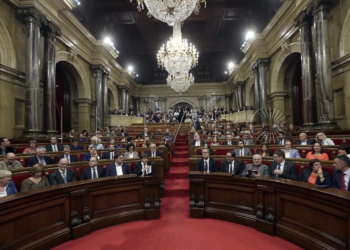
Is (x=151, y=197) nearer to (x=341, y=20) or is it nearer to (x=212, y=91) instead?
(x=341, y=20)

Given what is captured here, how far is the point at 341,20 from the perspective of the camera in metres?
6.68

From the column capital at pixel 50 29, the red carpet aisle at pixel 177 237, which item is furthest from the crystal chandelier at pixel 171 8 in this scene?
the red carpet aisle at pixel 177 237

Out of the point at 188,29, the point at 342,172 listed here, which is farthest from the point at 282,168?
the point at 188,29

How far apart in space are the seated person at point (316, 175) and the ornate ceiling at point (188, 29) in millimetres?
10219

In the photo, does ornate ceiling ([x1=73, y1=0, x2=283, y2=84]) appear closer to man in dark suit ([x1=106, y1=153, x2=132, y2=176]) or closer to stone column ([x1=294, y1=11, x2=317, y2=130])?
stone column ([x1=294, y1=11, x2=317, y2=130])

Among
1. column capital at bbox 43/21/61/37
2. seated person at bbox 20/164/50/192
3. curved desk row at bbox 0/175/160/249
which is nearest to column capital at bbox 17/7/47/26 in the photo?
column capital at bbox 43/21/61/37

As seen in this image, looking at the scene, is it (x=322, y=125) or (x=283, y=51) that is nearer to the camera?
(x=322, y=125)

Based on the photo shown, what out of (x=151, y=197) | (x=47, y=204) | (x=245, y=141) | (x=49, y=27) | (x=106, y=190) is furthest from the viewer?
(x=49, y=27)

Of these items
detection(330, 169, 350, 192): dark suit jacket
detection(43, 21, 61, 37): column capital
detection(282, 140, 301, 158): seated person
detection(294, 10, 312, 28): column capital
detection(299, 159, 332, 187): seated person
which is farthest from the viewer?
detection(43, 21, 61, 37): column capital

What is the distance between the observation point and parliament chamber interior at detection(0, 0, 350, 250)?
115 inches

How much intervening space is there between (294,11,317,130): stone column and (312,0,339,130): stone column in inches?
18.9

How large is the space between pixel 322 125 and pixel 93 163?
643 cm

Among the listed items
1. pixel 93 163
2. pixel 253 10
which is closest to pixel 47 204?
pixel 93 163

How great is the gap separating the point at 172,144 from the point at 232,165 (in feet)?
12.9
